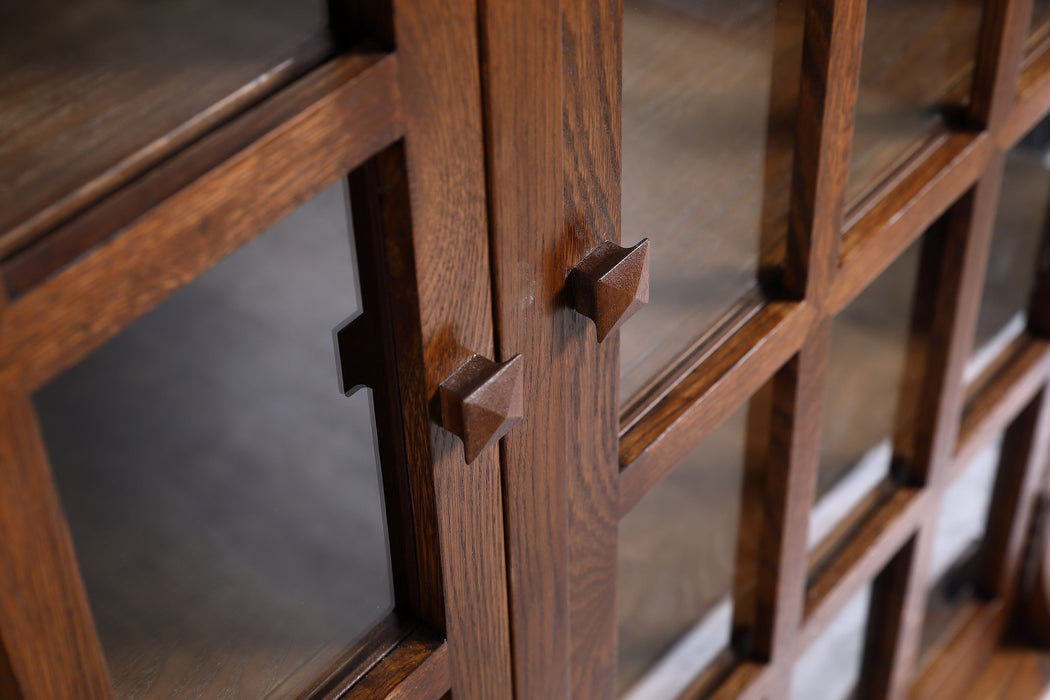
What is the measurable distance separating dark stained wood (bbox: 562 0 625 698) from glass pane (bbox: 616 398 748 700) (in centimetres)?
4

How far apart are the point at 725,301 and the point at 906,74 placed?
0.13 meters

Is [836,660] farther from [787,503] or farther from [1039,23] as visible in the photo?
[1039,23]

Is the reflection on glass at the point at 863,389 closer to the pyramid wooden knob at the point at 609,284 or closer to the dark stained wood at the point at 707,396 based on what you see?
the dark stained wood at the point at 707,396

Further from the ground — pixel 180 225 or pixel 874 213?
pixel 180 225

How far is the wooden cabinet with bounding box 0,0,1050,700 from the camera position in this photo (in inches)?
8.3

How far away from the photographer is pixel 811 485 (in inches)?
19.8

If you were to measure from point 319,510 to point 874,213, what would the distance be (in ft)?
0.91

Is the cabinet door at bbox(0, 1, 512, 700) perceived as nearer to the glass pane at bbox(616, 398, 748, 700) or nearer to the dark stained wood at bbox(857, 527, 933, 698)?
the glass pane at bbox(616, 398, 748, 700)

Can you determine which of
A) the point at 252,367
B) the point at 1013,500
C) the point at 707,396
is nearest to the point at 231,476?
the point at 252,367

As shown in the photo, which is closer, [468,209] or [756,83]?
[468,209]

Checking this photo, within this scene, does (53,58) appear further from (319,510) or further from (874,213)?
(874,213)

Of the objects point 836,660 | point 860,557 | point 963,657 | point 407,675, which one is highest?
point 407,675

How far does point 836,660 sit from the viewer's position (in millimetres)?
692

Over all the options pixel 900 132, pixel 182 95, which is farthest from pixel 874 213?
pixel 182 95
